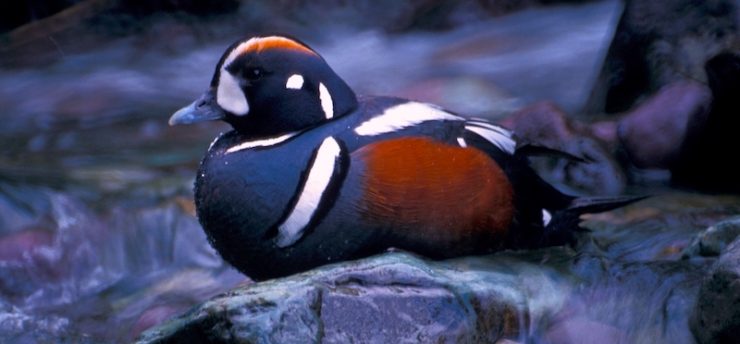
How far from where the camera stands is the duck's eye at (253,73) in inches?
136

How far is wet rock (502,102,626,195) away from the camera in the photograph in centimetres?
509

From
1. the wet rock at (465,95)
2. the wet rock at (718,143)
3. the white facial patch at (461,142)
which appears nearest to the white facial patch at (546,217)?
the white facial patch at (461,142)

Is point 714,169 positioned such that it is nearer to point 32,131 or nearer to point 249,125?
point 249,125

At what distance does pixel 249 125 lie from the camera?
352 cm

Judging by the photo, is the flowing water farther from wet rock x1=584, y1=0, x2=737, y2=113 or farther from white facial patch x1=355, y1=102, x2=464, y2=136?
wet rock x1=584, y1=0, x2=737, y2=113

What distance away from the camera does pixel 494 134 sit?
12.3ft

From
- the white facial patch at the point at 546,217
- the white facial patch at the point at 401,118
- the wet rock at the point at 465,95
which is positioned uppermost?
the white facial patch at the point at 401,118

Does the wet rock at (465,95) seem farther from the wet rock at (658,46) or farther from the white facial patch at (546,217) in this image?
the white facial patch at (546,217)

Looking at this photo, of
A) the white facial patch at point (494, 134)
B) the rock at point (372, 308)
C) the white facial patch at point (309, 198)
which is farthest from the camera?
the white facial patch at point (494, 134)

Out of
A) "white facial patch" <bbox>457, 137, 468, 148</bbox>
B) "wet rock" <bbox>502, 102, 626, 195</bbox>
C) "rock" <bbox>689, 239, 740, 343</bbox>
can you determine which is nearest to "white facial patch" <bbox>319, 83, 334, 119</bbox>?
"white facial patch" <bbox>457, 137, 468, 148</bbox>

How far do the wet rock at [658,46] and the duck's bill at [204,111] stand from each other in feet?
8.55

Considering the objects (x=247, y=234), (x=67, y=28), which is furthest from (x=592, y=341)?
(x=67, y=28)

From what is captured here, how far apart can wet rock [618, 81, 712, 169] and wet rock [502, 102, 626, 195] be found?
11cm

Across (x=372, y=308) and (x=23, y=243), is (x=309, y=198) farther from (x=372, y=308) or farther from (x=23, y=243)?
(x=23, y=243)
